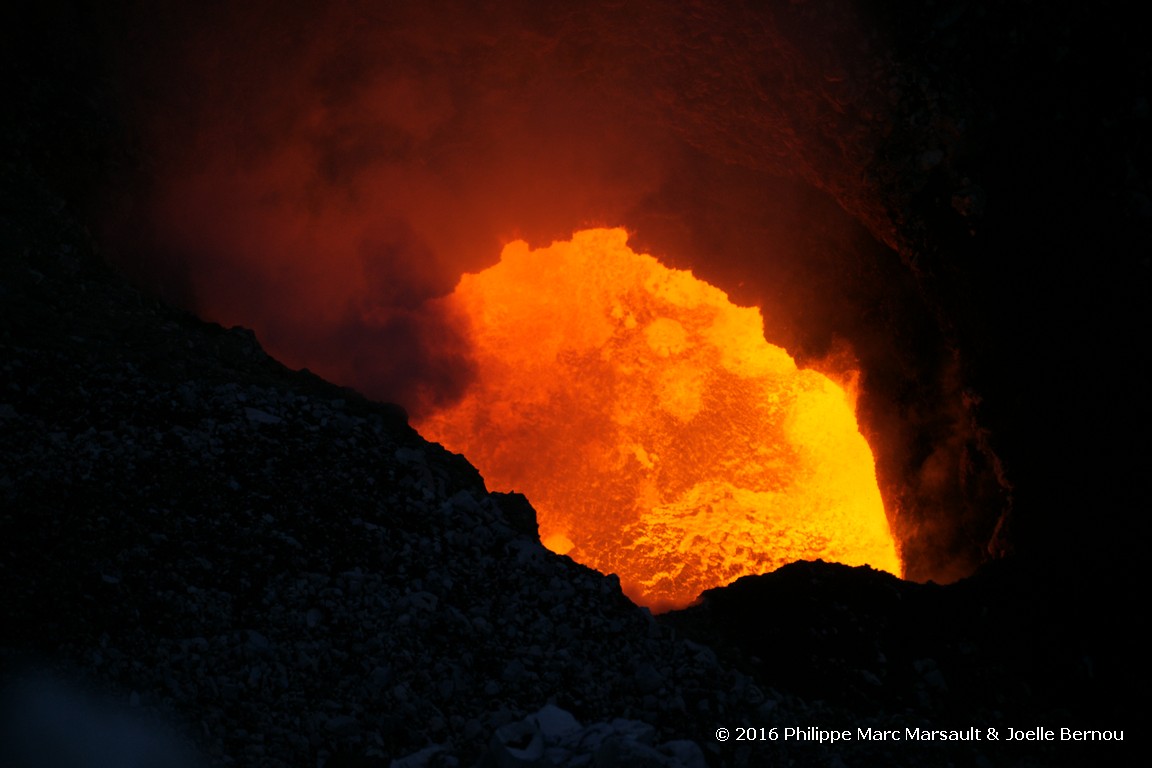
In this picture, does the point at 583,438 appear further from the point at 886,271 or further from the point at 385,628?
the point at 385,628

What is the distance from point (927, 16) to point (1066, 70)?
4.10 ft

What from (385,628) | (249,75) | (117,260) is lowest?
(385,628)

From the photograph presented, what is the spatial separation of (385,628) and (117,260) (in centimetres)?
590

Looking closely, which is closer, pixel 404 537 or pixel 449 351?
pixel 404 537

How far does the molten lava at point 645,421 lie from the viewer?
46.5 feet

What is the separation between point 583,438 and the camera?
15.0 metres

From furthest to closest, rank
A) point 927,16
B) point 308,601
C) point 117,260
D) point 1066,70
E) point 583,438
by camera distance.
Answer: point 583,438
point 117,260
point 927,16
point 1066,70
point 308,601

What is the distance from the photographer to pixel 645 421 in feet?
50.3

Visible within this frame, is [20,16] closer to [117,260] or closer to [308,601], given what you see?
[117,260]

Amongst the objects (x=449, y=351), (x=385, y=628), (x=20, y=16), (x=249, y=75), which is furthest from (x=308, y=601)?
(x=449, y=351)

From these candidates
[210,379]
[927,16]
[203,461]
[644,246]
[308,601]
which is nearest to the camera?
[308,601]

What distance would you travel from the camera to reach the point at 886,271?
32.7 ft

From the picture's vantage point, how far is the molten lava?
14164 mm

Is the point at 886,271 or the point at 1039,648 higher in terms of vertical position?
the point at 886,271
